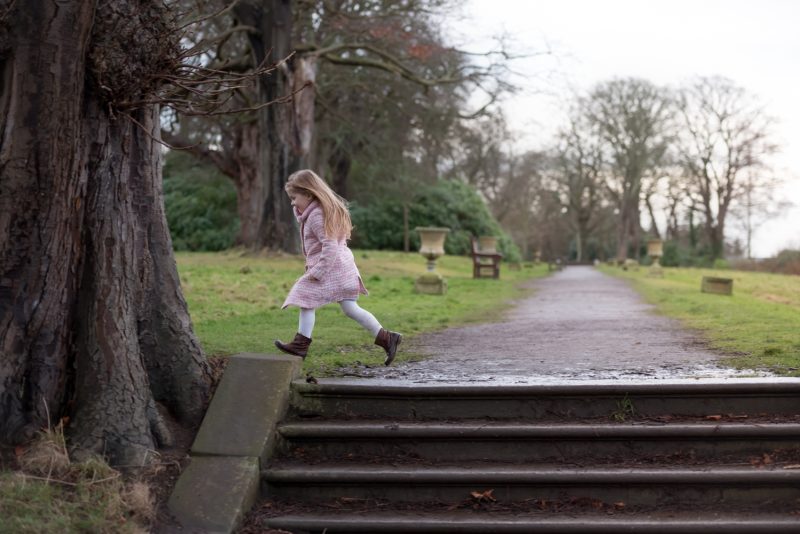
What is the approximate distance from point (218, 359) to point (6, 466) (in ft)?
6.78

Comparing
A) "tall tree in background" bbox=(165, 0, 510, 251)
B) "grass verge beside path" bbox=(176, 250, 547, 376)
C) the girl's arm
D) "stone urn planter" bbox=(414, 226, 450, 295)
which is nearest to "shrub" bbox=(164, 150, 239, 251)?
"tall tree in background" bbox=(165, 0, 510, 251)

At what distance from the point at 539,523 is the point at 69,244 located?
317cm

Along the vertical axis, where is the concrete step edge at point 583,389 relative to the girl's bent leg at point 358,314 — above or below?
below

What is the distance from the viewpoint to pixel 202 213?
131 ft

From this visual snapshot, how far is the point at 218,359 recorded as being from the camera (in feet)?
22.0

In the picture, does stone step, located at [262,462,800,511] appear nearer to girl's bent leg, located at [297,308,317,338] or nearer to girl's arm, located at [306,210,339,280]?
girl's bent leg, located at [297,308,317,338]

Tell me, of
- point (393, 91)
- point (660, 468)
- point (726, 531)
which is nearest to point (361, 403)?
point (660, 468)

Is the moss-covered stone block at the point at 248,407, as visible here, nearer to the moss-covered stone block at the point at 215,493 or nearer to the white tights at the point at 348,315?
the moss-covered stone block at the point at 215,493

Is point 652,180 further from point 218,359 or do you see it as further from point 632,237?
point 218,359

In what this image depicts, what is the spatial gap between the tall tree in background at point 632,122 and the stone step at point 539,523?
4884 centimetres

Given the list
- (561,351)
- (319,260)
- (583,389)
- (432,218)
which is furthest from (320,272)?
(432,218)

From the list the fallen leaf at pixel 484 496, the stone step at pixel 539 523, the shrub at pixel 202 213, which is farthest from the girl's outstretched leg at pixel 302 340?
the shrub at pixel 202 213

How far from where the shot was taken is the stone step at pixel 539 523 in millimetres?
4836

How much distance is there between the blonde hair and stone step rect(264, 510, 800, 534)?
2501 millimetres
